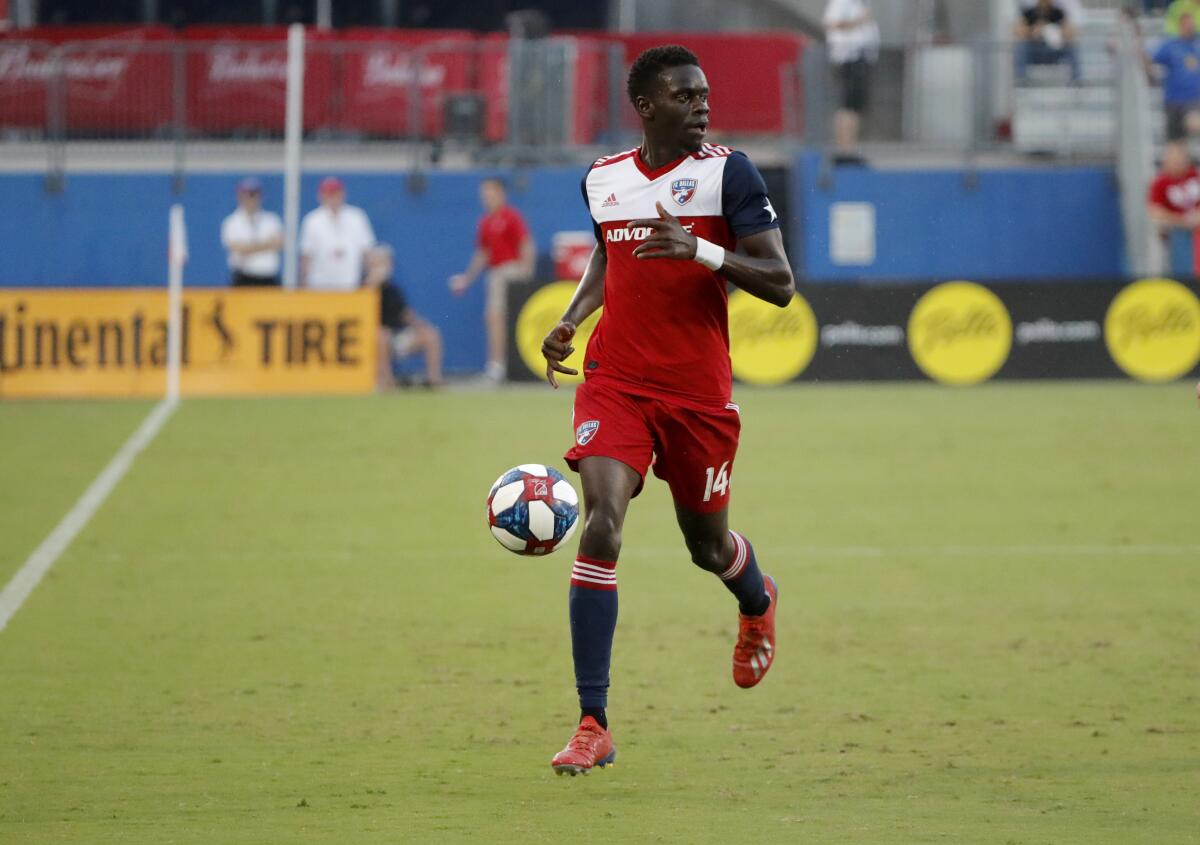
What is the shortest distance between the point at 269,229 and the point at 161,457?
738 centimetres

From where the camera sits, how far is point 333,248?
23109 millimetres

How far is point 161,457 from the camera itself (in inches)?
635

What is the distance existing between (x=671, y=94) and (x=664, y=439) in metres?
1.20

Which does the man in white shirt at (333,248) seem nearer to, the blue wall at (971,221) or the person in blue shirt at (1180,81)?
the blue wall at (971,221)

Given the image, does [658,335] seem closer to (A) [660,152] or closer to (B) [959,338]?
(A) [660,152]

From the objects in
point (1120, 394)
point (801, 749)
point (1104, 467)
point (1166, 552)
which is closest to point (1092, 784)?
point (801, 749)

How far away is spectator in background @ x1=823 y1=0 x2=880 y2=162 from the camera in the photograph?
2652 centimetres

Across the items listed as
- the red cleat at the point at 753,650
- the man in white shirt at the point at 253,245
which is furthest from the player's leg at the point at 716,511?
the man in white shirt at the point at 253,245

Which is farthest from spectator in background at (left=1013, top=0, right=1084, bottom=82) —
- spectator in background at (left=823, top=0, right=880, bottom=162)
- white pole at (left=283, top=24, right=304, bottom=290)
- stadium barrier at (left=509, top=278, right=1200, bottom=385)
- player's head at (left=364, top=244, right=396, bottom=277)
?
white pole at (left=283, top=24, right=304, bottom=290)

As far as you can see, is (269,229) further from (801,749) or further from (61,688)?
(801,749)

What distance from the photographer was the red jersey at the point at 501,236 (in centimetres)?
2319

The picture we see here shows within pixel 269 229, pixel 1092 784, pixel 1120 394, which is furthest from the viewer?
pixel 269 229

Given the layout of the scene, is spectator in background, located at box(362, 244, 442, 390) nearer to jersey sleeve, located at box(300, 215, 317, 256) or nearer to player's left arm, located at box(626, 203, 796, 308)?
jersey sleeve, located at box(300, 215, 317, 256)

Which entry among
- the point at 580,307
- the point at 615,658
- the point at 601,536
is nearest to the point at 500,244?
the point at 615,658
